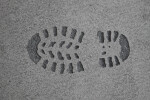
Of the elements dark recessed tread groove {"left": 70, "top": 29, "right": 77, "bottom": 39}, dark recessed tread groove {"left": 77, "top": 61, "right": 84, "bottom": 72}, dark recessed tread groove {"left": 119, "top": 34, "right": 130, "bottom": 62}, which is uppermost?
dark recessed tread groove {"left": 70, "top": 29, "right": 77, "bottom": 39}

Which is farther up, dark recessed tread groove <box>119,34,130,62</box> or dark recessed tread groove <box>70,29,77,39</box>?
dark recessed tread groove <box>70,29,77,39</box>

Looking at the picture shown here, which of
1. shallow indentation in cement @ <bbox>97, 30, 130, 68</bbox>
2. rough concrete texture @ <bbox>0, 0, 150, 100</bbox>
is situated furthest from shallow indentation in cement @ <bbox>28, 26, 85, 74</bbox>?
shallow indentation in cement @ <bbox>97, 30, 130, 68</bbox>

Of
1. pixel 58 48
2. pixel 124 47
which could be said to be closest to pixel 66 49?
pixel 58 48

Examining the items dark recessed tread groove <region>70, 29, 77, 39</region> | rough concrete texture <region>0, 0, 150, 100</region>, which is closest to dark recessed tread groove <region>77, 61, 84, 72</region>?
rough concrete texture <region>0, 0, 150, 100</region>

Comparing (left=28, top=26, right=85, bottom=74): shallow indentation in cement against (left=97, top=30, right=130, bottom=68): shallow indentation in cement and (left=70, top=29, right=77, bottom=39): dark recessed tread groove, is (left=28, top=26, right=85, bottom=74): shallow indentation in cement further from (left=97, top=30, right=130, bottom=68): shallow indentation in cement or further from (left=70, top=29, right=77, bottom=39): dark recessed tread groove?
(left=97, top=30, right=130, bottom=68): shallow indentation in cement

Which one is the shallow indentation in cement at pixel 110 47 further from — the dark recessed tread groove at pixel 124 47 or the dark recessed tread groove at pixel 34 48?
the dark recessed tread groove at pixel 34 48

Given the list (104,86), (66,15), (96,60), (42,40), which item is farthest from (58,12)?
(104,86)

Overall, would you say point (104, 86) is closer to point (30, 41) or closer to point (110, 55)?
point (110, 55)

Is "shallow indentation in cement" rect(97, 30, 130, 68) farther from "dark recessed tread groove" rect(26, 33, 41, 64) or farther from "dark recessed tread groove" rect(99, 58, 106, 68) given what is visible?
"dark recessed tread groove" rect(26, 33, 41, 64)

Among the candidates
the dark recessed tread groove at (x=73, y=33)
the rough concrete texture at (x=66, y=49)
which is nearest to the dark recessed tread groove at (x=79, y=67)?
the rough concrete texture at (x=66, y=49)
